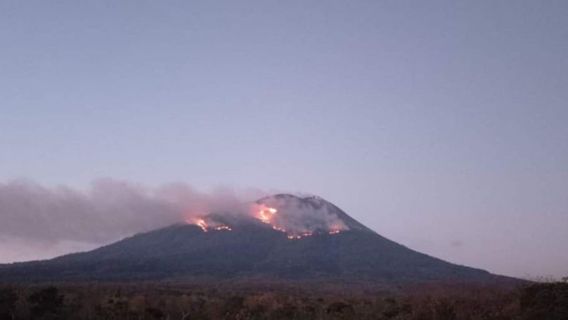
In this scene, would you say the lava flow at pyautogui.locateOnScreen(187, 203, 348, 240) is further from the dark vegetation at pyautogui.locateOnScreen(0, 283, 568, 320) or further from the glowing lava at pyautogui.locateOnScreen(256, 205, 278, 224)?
the dark vegetation at pyautogui.locateOnScreen(0, 283, 568, 320)

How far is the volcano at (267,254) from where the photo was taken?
83.6 m

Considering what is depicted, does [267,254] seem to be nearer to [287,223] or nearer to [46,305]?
[287,223]

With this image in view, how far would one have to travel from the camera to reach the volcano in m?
83.6

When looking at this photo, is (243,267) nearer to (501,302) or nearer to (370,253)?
(370,253)

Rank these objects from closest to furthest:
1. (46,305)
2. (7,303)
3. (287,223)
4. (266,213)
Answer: (7,303)
(46,305)
(287,223)
(266,213)

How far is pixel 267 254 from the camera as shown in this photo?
12050 centimetres

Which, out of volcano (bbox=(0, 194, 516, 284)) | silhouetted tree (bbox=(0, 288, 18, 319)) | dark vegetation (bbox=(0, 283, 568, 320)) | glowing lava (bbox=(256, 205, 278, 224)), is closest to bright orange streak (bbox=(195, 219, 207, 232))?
volcano (bbox=(0, 194, 516, 284))

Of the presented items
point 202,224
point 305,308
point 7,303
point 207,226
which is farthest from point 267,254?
point 7,303

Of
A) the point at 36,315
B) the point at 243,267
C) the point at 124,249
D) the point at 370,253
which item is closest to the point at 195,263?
the point at 243,267

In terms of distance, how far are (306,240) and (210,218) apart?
29253 millimetres

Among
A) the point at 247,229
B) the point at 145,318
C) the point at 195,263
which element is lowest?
the point at 145,318

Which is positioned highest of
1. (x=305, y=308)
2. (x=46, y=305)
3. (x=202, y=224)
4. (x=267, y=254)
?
(x=202, y=224)

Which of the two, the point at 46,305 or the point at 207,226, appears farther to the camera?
the point at 207,226

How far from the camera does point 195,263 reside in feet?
321
